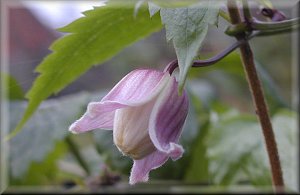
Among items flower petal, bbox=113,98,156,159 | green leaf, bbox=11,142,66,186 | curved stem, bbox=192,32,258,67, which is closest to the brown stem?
curved stem, bbox=192,32,258,67

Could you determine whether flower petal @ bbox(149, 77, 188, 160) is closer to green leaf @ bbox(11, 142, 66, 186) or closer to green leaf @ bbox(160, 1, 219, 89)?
green leaf @ bbox(160, 1, 219, 89)

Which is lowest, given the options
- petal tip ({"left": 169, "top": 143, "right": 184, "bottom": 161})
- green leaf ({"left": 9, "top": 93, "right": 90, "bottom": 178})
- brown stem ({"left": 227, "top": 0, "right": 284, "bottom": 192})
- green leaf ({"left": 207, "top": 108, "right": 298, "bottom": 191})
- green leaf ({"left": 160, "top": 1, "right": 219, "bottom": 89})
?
green leaf ({"left": 207, "top": 108, "right": 298, "bottom": 191})

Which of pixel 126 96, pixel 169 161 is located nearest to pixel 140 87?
pixel 126 96

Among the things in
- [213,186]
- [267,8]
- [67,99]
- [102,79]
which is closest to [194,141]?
[213,186]

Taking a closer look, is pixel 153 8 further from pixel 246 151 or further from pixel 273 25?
pixel 246 151

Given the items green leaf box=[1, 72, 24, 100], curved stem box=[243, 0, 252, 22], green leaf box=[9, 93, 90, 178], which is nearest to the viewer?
curved stem box=[243, 0, 252, 22]

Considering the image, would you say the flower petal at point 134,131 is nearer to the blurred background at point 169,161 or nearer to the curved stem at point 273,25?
the curved stem at point 273,25

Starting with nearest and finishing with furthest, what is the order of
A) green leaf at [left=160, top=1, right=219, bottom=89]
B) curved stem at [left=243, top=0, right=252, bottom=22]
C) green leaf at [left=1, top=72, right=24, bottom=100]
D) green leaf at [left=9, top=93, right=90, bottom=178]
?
green leaf at [left=160, top=1, right=219, bottom=89]
curved stem at [left=243, top=0, right=252, bottom=22]
green leaf at [left=9, top=93, right=90, bottom=178]
green leaf at [left=1, top=72, right=24, bottom=100]
